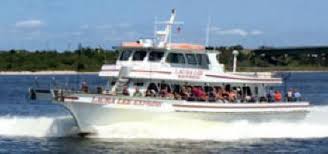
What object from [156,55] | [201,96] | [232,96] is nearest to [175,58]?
[156,55]

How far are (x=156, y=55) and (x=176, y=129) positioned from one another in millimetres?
3514

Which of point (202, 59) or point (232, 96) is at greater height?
point (202, 59)

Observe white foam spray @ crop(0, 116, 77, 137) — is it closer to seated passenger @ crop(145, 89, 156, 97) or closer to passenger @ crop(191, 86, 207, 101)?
seated passenger @ crop(145, 89, 156, 97)

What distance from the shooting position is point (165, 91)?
37094mm

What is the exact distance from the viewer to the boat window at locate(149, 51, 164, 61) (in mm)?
37938

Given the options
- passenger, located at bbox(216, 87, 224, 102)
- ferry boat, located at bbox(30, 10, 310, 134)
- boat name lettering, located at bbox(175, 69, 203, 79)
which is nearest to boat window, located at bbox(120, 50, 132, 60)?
ferry boat, located at bbox(30, 10, 310, 134)

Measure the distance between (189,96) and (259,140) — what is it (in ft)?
14.5

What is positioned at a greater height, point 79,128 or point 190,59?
point 190,59

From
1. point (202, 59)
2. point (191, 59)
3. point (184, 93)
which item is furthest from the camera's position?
point (202, 59)

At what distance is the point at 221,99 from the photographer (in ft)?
125

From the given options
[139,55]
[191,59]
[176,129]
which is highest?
[139,55]

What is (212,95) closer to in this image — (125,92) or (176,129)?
(176,129)

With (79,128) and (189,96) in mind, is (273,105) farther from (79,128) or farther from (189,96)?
(79,128)

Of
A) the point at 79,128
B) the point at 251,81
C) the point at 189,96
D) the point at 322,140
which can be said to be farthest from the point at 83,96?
the point at 322,140
